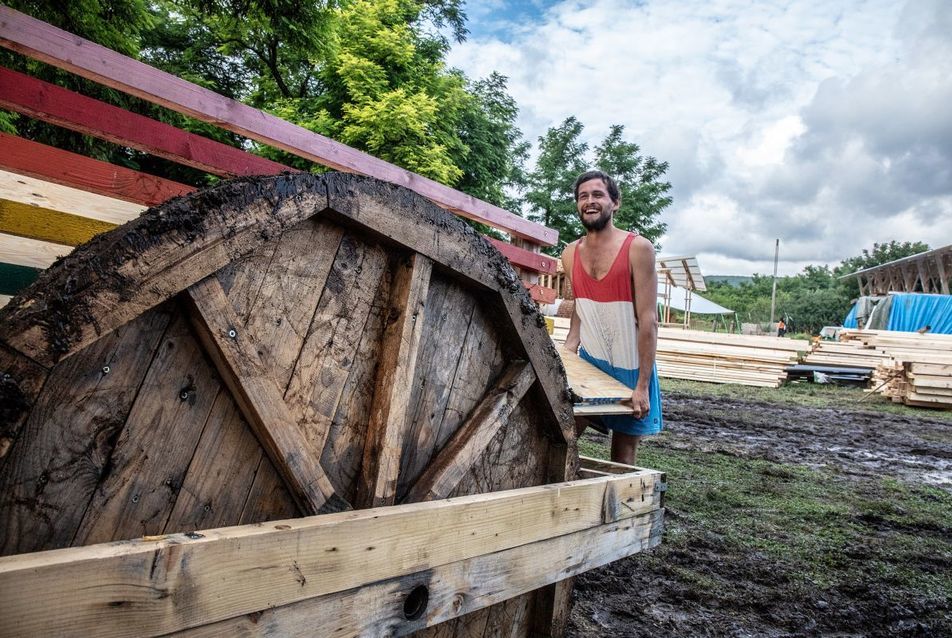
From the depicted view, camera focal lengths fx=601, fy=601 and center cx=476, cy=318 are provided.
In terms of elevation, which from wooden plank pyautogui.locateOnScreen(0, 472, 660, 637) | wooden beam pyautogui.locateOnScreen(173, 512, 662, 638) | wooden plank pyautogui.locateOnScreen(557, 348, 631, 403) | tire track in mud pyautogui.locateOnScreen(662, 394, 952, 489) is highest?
wooden plank pyautogui.locateOnScreen(557, 348, 631, 403)

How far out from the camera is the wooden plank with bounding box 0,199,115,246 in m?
2.04

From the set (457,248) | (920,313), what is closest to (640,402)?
(457,248)

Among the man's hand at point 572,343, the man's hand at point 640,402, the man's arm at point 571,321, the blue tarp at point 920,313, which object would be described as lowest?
the man's hand at point 640,402

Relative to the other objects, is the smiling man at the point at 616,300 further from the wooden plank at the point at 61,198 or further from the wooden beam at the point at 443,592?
the wooden plank at the point at 61,198

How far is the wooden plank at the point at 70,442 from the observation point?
125cm

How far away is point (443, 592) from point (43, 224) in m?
1.83

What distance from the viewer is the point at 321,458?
1.77m

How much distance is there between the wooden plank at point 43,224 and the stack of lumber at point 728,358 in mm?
16149

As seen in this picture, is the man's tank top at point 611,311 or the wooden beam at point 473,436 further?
the man's tank top at point 611,311

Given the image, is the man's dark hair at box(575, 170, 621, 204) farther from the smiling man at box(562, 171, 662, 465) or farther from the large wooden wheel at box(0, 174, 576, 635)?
the large wooden wheel at box(0, 174, 576, 635)

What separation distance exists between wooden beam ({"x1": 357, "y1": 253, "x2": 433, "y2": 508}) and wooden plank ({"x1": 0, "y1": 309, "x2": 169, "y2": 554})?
654 mm

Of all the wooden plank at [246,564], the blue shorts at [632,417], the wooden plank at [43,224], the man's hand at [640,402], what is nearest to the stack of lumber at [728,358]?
the blue shorts at [632,417]

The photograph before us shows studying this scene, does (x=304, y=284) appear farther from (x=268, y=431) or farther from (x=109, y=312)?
(x=109, y=312)

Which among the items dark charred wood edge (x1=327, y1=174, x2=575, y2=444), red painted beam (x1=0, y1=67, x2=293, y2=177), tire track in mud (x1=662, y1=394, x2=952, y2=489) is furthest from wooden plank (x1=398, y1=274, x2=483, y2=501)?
tire track in mud (x1=662, y1=394, x2=952, y2=489)
